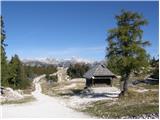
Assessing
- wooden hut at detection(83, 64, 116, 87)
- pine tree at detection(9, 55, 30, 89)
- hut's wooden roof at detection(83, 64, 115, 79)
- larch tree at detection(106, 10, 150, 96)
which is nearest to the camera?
larch tree at detection(106, 10, 150, 96)

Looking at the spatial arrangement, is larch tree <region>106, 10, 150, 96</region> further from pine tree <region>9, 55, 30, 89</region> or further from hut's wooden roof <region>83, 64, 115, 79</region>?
pine tree <region>9, 55, 30, 89</region>

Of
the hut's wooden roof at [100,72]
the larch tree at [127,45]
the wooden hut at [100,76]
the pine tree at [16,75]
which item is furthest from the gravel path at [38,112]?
the pine tree at [16,75]

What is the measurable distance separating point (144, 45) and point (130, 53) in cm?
218

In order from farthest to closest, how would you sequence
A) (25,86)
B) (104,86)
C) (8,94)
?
(25,86) < (104,86) < (8,94)

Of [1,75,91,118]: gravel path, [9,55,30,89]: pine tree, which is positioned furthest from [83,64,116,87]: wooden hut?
[1,75,91,118]: gravel path

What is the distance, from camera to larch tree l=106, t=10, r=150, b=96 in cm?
4328

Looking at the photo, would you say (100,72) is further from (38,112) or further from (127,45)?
(38,112)

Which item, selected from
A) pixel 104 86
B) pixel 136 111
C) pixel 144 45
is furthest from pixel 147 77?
pixel 136 111

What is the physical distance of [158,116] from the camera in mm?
22812

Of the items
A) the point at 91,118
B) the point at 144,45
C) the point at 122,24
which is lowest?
the point at 91,118

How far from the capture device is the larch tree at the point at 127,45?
142ft

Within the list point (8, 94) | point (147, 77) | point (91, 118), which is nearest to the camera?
point (91, 118)

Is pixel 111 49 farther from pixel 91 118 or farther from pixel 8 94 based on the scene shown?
pixel 91 118

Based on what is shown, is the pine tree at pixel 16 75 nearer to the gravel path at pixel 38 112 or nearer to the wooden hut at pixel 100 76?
the wooden hut at pixel 100 76
